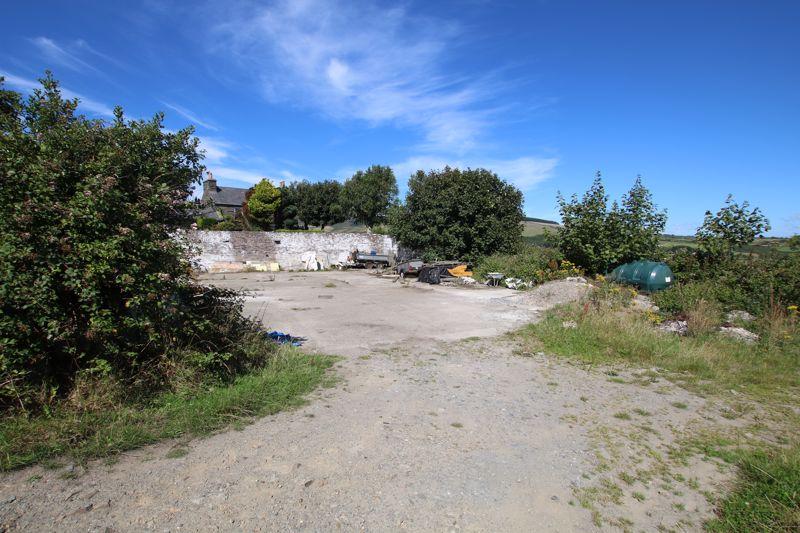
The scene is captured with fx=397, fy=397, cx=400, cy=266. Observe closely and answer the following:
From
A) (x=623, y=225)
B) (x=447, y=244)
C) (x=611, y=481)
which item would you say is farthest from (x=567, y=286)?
(x=611, y=481)

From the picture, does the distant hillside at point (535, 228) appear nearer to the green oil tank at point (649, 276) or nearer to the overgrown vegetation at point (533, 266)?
the overgrown vegetation at point (533, 266)

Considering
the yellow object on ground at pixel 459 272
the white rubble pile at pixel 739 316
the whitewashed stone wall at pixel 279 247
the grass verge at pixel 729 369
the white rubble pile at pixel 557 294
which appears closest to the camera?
the grass verge at pixel 729 369

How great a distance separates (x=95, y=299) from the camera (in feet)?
11.0

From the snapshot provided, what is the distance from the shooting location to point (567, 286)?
11.9 meters

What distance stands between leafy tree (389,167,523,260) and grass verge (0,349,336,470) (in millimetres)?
15273

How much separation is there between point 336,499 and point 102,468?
67.2 inches

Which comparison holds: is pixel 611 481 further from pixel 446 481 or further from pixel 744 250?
pixel 744 250

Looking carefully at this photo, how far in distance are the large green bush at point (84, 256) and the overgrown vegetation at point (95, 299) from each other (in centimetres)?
1

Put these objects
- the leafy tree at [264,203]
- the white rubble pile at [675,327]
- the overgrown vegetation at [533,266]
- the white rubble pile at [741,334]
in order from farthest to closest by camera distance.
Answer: the leafy tree at [264,203], the overgrown vegetation at [533,266], the white rubble pile at [675,327], the white rubble pile at [741,334]

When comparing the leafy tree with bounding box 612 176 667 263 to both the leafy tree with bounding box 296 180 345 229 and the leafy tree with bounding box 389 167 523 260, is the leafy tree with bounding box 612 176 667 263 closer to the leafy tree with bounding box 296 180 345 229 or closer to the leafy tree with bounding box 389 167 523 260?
the leafy tree with bounding box 389 167 523 260

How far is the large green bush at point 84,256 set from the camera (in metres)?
3.12

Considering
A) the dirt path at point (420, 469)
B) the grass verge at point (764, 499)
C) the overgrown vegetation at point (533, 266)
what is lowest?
the dirt path at point (420, 469)

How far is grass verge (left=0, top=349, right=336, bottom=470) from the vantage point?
2914mm

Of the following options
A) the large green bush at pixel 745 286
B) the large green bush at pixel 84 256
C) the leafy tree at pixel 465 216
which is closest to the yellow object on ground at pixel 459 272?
the leafy tree at pixel 465 216
